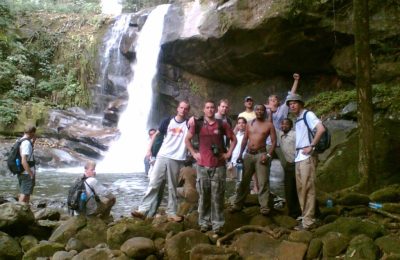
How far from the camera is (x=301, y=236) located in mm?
5227

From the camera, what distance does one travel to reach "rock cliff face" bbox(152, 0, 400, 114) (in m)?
14.3

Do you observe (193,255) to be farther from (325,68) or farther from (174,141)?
(325,68)

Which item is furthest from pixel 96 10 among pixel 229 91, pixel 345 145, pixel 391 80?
pixel 345 145

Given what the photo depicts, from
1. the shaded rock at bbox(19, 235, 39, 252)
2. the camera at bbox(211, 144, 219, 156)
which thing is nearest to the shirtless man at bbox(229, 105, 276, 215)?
the camera at bbox(211, 144, 219, 156)

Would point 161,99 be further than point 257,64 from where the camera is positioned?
Yes

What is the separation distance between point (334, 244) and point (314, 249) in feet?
0.74

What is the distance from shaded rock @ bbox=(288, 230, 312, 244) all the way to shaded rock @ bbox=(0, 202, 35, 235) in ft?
13.0

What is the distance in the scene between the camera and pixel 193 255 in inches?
202

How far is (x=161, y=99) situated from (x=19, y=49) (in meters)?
8.10

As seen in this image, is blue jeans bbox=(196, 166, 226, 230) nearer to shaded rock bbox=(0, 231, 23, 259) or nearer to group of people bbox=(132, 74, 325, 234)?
group of people bbox=(132, 74, 325, 234)

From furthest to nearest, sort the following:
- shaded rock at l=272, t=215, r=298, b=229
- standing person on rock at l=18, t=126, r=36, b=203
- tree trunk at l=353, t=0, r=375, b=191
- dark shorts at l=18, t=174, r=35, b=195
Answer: dark shorts at l=18, t=174, r=35, b=195, standing person on rock at l=18, t=126, r=36, b=203, tree trunk at l=353, t=0, r=375, b=191, shaded rock at l=272, t=215, r=298, b=229

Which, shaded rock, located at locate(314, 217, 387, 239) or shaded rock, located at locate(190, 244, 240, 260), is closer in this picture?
shaded rock, located at locate(190, 244, 240, 260)

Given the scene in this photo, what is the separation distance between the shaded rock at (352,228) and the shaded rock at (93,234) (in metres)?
2.95

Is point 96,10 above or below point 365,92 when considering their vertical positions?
above
